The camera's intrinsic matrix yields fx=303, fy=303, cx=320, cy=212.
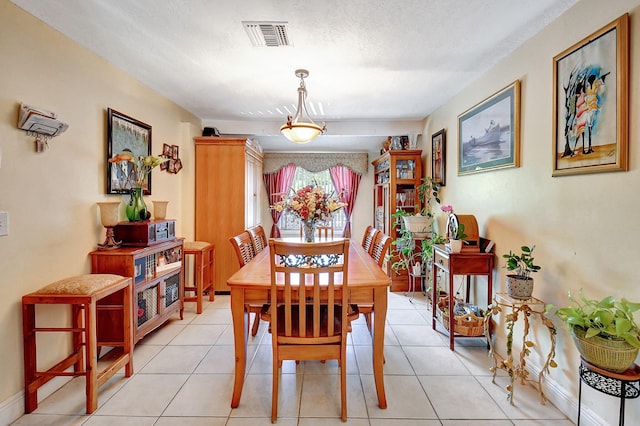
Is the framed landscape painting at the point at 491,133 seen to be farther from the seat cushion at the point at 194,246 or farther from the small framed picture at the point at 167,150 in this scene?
the small framed picture at the point at 167,150

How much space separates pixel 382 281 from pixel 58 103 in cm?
241

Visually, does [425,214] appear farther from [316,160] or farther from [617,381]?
[617,381]

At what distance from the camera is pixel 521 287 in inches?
75.2

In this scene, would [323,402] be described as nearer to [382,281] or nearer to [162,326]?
[382,281]

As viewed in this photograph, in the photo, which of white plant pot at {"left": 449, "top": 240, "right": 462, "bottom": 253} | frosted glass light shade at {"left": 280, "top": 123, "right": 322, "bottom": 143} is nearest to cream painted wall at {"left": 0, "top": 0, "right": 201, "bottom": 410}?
frosted glass light shade at {"left": 280, "top": 123, "right": 322, "bottom": 143}

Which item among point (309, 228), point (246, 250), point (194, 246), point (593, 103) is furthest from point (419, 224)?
point (194, 246)

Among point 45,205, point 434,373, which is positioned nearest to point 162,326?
point 45,205

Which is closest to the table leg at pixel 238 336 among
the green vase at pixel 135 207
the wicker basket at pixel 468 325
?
the green vase at pixel 135 207

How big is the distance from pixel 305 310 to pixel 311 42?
5.90 ft

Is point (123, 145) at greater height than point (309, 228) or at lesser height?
greater

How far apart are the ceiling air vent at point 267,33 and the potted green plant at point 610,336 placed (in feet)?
7.37

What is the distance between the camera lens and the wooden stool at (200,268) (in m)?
3.32

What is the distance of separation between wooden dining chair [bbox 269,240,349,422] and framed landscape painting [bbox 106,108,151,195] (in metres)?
1.76

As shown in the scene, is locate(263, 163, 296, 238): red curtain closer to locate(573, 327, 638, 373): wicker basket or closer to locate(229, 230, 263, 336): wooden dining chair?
locate(229, 230, 263, 336): wooden dining chair
